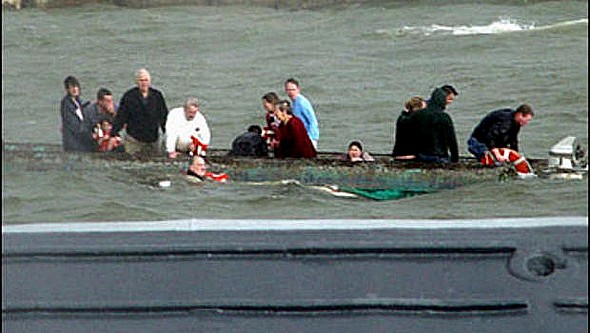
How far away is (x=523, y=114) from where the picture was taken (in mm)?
2439

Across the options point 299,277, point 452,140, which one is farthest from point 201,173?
point 452,140

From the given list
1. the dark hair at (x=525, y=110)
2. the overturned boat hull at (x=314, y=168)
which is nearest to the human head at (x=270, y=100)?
the overturned boat hull at (x=314, y=168)

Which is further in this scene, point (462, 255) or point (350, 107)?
point (350, 107)

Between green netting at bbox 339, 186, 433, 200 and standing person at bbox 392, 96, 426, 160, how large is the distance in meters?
0.08

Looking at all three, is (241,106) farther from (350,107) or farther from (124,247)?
(124,247)

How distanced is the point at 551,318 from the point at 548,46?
0.63 metres

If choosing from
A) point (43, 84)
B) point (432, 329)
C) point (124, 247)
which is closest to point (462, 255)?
point (432, 329)

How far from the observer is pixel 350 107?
2496mm

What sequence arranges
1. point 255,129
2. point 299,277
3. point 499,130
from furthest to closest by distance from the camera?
point 255,129
point 499,130
point 299,277

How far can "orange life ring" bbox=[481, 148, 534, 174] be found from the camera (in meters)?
2.42

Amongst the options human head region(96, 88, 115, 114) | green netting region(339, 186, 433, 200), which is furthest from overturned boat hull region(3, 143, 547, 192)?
human head region(96, 88, 115, 114)

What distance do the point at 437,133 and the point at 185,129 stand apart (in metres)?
0.59

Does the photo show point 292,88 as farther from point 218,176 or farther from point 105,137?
point 105,137

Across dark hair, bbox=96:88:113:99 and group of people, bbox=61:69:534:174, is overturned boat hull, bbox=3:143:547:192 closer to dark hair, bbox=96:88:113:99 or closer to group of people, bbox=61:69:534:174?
group of people, bbox=61:69:534:174
